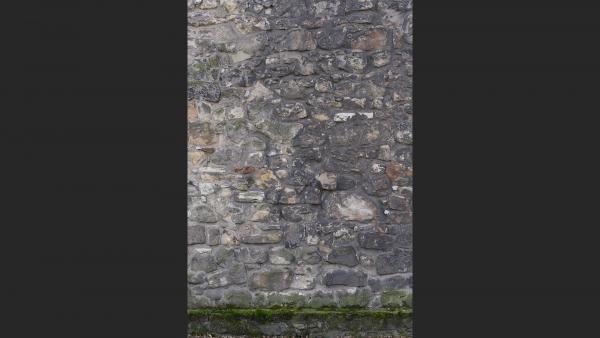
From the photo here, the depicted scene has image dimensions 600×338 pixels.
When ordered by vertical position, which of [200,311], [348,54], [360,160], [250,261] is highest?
[348,54]

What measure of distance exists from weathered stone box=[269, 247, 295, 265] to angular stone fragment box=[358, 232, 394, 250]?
2.17ft

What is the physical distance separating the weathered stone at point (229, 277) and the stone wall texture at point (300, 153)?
0.01m

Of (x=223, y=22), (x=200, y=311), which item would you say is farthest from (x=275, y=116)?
(x=200, y=311)

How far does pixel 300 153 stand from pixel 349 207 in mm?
674

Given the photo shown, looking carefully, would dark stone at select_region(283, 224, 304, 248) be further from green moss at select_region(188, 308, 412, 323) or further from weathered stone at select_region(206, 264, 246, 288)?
green moss at select_region(188, 308, 412, 323)

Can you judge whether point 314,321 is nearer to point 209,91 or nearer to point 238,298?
point 238,298

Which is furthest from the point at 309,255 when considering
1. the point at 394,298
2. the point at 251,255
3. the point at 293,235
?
the point at 394,298

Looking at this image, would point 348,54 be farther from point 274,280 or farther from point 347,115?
point 274,280

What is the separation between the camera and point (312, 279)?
6375 mm

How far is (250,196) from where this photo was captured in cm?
641

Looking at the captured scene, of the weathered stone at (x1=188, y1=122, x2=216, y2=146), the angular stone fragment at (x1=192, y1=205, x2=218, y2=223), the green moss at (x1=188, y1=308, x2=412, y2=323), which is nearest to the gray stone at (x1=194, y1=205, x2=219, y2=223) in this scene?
the angular stone fragment at (x1=192, y1=205, x2=218, y2=223)

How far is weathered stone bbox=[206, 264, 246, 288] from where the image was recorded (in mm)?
6430

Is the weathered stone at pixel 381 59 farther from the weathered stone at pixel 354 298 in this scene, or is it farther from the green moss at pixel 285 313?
the green moss at pixel 285 313

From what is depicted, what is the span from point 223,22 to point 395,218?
7.96 ft
